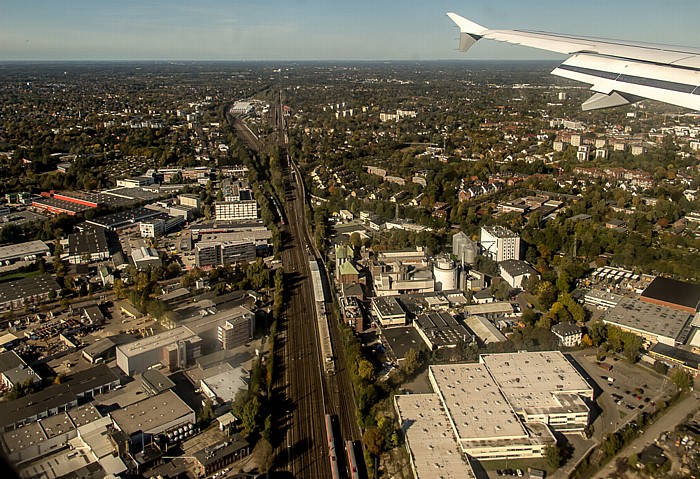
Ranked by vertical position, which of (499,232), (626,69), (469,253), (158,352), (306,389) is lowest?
(306,389)

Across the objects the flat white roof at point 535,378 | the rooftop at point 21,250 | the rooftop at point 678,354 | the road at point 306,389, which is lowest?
the road at point 306,389

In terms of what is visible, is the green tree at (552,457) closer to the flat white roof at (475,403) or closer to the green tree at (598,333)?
the flat white roof at (475,403)

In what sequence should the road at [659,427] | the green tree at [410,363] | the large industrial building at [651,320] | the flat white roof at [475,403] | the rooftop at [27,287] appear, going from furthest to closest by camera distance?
the rooftop at [27,287]
the large industrial building at [651,320]
the green tree at [410,363]
the flat white roof at [475,403]
the road at [659,427]

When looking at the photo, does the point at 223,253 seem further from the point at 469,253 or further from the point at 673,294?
the point at 673,294

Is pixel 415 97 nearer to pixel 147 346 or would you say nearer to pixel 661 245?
pixel 661 245

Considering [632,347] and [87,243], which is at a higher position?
[87,243]

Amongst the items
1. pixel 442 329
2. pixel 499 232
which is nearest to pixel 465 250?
pixel 499 232

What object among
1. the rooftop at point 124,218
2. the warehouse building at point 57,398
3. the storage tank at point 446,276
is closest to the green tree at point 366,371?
the warehouse building at point 57,398
